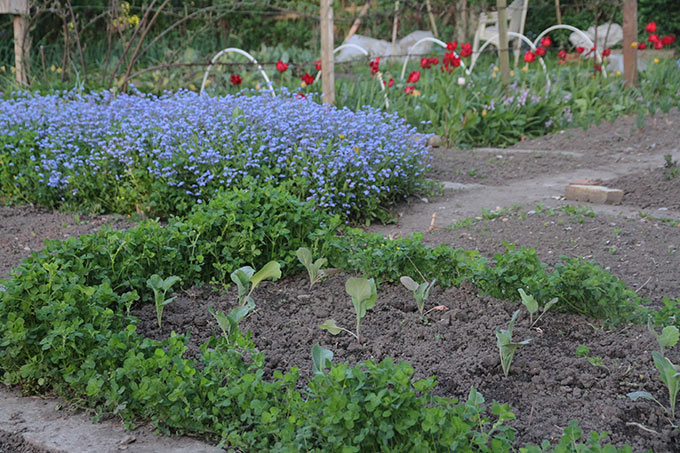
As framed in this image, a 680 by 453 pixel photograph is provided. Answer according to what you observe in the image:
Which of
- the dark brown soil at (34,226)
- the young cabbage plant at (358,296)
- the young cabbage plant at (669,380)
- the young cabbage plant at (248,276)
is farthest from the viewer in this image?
the dark brown soil at (34,226)

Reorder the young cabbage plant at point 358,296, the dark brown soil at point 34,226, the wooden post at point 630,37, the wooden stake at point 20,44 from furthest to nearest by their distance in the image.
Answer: the wooden post at point 630,37 → the wooden stake at point 20,44 → the dark brown soil at point 34,226 → the young cabbage plant at point 358,296

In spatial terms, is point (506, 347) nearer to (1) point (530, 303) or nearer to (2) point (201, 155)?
(1) point (530, 303)

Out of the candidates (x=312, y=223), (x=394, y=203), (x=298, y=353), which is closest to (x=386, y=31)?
(x=394, y=203)

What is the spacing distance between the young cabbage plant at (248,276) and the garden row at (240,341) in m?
0.03

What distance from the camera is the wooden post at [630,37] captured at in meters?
8.46

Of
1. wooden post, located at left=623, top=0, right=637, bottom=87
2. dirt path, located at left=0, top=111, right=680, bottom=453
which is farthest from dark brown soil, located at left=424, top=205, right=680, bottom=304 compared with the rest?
wooden post, located at left=623, top=0, right=637, bottom=87

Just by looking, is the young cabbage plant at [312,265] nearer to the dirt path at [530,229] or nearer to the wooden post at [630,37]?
the dirt path at [530,229]

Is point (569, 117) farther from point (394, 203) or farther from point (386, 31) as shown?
point (386, 31)

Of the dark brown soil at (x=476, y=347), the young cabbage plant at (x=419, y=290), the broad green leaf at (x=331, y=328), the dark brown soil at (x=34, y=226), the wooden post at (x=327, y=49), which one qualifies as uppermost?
the wooden post at (x=327, y=49)

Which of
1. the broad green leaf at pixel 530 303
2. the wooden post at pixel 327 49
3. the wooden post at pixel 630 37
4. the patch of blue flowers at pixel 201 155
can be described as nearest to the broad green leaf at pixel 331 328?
the broad green leaf at pixel 530 303

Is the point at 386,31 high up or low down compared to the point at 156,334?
up

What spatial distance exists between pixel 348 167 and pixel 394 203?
1.54 feet

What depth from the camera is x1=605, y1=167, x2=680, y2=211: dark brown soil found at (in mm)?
4441

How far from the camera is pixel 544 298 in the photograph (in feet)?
8.23
